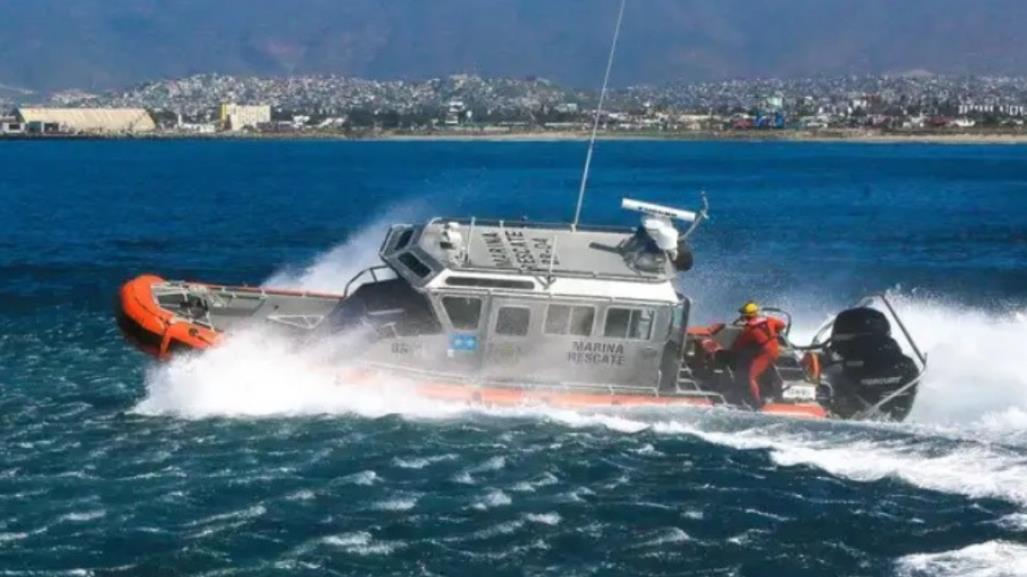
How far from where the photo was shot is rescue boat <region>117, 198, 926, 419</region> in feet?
79.3

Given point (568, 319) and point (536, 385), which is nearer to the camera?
point (568, 319)

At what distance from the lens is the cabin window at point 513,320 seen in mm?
24125

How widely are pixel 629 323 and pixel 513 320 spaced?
200cm

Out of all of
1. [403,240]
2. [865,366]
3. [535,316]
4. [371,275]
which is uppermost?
[403,240]

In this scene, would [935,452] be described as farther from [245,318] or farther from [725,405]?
[245,318]

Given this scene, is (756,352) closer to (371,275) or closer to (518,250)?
(518,250)

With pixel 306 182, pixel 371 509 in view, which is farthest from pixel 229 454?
pixel 306 182

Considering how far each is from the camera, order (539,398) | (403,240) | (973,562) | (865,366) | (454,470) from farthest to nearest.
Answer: (403,240) → (865,366) → (539,398) → (454,470) → (973,562)

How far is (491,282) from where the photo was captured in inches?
947

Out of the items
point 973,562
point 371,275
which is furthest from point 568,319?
point 973,562

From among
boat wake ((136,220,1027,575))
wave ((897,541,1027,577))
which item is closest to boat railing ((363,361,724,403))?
boat wake ((136,220,1027,575))

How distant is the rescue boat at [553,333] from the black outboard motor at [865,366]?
0.08 ft

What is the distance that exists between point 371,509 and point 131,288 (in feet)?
27.3

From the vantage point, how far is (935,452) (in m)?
22.6
